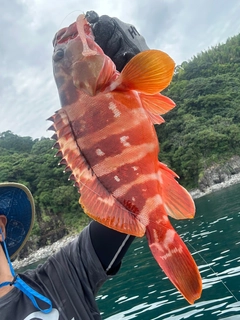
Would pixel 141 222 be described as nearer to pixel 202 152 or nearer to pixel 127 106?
pixel 127 106

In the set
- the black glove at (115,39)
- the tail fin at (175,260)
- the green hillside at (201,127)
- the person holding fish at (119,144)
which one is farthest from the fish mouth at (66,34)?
the green hillside at (201,127)

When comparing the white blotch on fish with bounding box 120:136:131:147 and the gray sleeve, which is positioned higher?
the white blotch on fish with bounding box 120:136:131:147

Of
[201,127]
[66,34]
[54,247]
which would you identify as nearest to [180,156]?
[201,127]

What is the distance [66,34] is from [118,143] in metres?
0.56

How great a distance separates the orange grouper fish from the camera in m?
1.30

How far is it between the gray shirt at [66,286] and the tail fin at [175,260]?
2.27ft

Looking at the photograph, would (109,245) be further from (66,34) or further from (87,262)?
(66,34)

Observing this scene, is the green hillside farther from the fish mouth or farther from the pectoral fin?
the pectoral fin

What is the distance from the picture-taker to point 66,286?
6.14ft

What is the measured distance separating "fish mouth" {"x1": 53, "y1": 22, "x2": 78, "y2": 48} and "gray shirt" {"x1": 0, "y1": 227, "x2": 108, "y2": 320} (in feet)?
3.30

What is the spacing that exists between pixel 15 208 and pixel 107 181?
1.15 metres

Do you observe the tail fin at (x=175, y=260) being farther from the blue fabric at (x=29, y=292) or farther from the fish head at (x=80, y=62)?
the blue fabric at (x=29, y=292)

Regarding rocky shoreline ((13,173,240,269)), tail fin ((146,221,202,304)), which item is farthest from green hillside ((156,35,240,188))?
tail fin ((146,221,202,304))

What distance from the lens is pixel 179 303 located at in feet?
27.4
